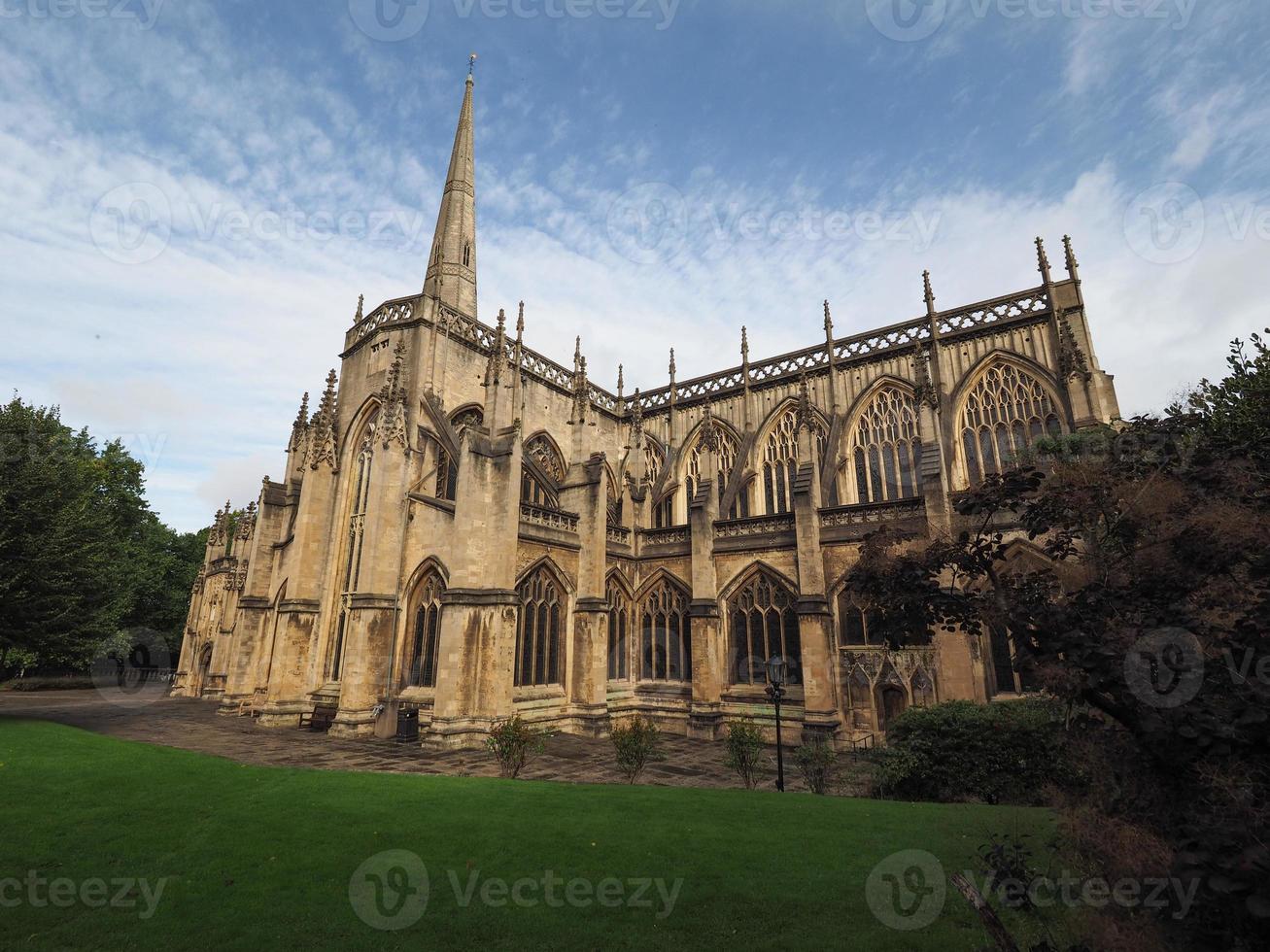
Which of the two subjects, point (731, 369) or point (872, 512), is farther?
point (731, 369)

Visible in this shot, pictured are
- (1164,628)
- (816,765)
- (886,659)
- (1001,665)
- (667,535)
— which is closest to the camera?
(1164,628)

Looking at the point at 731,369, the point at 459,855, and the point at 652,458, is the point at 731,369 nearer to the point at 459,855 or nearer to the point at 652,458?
the point at 652,458

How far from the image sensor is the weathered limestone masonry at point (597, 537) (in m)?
17.0

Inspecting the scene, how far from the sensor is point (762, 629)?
19484 mm

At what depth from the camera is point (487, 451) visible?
1762 cm

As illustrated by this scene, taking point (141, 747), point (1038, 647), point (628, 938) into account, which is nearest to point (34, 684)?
point (141, 747)

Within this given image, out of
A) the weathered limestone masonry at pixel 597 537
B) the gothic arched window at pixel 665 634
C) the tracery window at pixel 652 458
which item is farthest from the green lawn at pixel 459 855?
the tracery window at pixel 652 458

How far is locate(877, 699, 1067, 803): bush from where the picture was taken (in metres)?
10.5

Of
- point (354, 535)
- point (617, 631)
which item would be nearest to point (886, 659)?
point (617, 631)

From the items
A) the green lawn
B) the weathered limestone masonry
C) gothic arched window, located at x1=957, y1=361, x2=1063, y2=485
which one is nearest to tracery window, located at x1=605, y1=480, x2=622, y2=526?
the weathered limestone masonry

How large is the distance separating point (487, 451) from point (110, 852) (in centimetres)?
1226

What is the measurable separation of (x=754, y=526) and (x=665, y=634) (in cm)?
517

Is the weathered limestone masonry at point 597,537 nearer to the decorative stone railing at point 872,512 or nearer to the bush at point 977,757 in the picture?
the decorative stone railing at point 872,512

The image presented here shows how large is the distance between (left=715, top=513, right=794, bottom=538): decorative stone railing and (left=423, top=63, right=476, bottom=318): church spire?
50.3 feet
